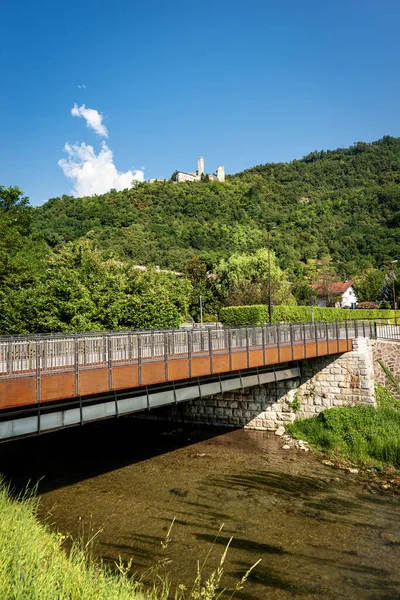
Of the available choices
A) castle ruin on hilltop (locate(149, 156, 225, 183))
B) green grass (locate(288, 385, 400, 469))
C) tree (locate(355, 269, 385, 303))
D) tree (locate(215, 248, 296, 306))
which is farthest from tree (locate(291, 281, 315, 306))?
castle ruin on hilltop (locate(149, 156, 225, 183))

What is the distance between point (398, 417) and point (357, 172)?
394ft

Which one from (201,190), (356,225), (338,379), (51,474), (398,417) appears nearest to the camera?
(51,474)

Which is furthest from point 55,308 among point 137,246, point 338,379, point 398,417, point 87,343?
point 137,246

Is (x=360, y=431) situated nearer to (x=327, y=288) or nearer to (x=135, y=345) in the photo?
(x=135, y=345)

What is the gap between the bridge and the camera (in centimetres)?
1045

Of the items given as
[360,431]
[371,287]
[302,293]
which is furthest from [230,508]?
[371,287]

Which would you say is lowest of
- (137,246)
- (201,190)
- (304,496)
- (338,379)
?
(304,496)

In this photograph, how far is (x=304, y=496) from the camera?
1405 centimetres

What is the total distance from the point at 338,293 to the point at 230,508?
2547 inches

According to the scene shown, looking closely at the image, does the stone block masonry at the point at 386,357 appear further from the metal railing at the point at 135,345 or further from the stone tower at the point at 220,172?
the stone tower at the point at 220,172

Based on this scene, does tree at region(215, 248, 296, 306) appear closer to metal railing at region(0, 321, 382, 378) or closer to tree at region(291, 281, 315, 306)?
tree at region(291, 281, 315, 306)

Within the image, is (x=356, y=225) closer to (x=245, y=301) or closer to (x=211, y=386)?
(x=245, y=301)

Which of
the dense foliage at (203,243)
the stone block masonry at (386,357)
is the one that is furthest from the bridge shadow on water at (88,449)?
the stone block masonry at (386,357)

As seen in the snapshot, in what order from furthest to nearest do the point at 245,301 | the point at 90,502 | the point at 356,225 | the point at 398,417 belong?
the point at 356,225 → the point at 245,301 → the point at 398,417 → the point at 90,502
